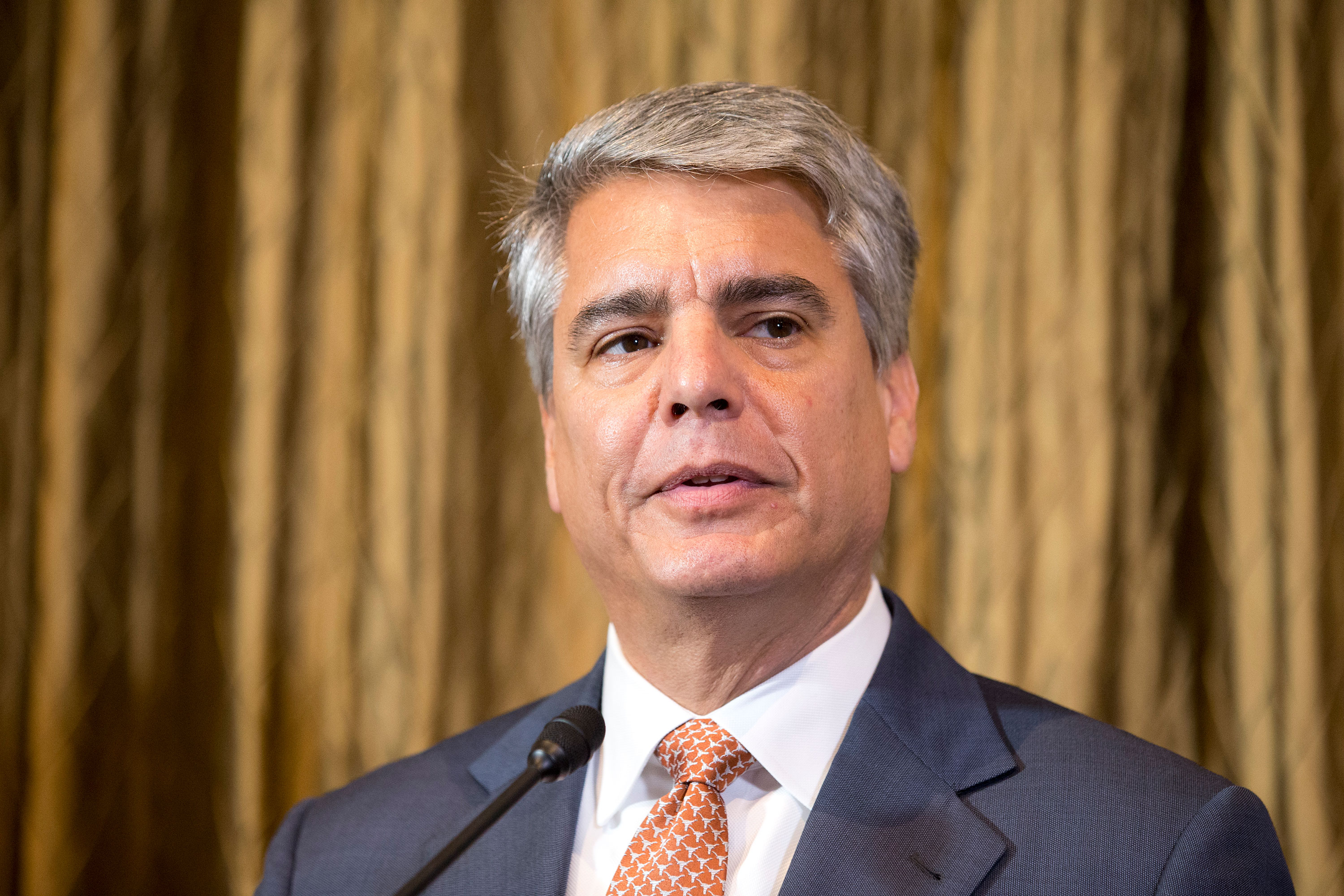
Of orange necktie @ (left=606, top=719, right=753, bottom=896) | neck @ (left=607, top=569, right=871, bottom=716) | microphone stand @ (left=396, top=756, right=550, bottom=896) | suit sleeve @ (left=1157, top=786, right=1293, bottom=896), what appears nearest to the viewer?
microphone stand @ (left=396, top=756, right=550, bottom=896)

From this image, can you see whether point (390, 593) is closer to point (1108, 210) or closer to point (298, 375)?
point (298, 375)

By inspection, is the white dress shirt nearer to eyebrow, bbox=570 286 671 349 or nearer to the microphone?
the microphone

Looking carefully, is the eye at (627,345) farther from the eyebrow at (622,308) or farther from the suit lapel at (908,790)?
the suit lapel at (908,790)

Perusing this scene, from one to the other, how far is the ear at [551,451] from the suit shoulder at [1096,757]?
0.62m

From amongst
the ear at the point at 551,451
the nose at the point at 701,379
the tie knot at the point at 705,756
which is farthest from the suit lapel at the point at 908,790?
the ear at the point at 551,451

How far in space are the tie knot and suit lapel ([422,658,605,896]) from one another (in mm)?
146

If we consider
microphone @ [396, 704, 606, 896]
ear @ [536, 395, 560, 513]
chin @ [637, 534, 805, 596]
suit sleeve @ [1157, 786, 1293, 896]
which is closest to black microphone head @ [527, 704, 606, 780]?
microphone @ [396, 704, 606, 896]

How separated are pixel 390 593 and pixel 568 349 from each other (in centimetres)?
84

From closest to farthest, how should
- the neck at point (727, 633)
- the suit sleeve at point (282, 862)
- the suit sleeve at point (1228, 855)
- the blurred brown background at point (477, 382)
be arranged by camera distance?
the suit sleeve at point (1228, 855) < the neck at point (727, 633) < the suit sleeve at point (282, 862) < the blurred brown background at point (477, 382)

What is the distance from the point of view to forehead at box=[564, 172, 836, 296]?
1.33 m

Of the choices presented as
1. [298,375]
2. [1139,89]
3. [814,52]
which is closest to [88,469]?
[298,375]

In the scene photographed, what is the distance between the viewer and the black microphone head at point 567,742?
3.34 feet

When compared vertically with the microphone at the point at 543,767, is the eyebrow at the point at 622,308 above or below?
above

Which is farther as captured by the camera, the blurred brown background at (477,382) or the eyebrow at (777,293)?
the blurred brown background at (477,382)
